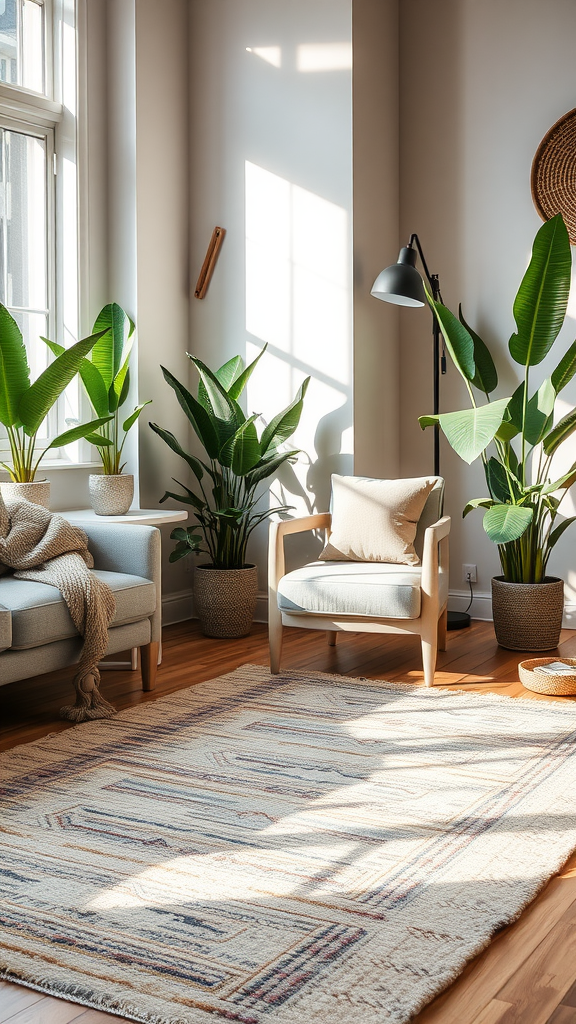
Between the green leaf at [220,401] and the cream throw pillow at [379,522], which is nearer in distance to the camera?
the cream throw pillow at [379,522]

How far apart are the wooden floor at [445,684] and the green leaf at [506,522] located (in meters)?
0.56

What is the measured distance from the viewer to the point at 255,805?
8.23ft

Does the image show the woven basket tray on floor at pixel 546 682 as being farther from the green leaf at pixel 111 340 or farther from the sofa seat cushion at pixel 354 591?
the green leaf at pixel 111 340

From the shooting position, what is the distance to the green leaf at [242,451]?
4.43 meters

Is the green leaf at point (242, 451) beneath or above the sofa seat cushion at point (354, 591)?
above

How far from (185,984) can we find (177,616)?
11.1 ft

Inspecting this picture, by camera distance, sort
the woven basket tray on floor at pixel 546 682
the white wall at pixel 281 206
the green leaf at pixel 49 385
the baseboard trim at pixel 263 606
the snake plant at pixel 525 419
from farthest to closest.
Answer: the baseboard trim at pixel 263 606 < the white wall at pixel 281 206 < the snake plant at pixel 525 419 < the green leaf at pixel 49 385 < the woven basket tray on floor at pixel 546 682

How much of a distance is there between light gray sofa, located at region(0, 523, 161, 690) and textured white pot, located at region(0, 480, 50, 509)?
25cm

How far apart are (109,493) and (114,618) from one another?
959 millimetres

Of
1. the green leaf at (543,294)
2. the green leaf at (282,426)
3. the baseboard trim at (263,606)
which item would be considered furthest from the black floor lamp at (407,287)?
the green leaf at (282,426)

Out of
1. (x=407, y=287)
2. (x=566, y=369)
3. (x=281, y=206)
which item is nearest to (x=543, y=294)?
(x=566, y=369)

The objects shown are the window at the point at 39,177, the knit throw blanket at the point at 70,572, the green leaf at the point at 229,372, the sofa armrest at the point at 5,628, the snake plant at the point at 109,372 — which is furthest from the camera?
the green leaf at the point at 229,372

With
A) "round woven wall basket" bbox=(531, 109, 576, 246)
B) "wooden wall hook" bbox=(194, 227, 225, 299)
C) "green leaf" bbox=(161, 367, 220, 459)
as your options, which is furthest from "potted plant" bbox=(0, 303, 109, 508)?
"round woven wall basket" bbox=(531, 109, 576, 246)

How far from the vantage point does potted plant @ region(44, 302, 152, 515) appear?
167 inches
